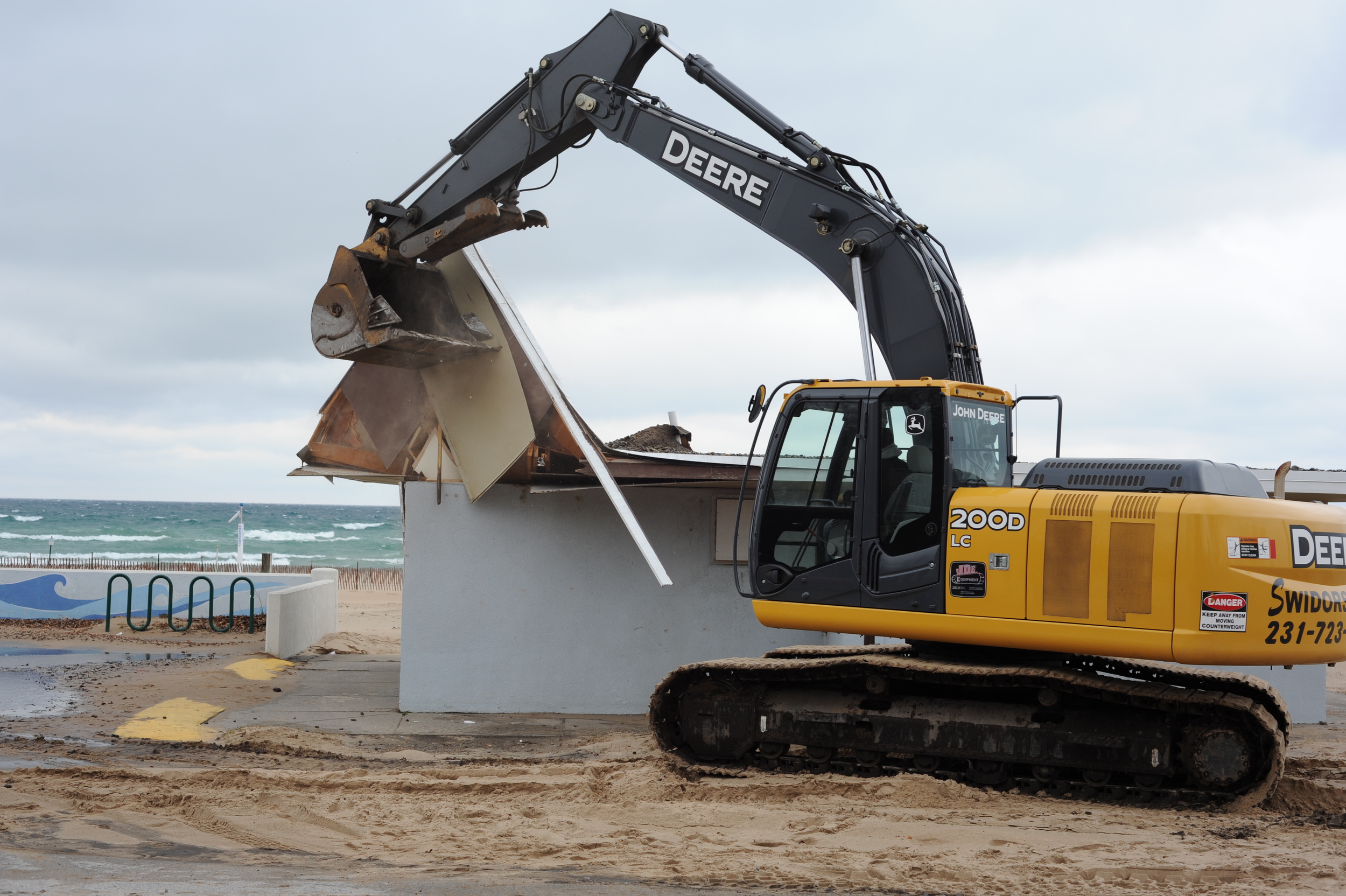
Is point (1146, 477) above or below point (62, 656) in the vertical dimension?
above

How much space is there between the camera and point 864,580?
6781 millimetres

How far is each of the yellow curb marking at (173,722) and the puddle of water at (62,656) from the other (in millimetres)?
3857

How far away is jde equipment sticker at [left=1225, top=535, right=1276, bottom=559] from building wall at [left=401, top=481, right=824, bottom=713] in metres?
5.11

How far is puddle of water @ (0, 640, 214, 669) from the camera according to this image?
43.8ft

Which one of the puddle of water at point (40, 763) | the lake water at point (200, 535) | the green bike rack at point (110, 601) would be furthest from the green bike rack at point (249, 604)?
the lake water at point (200, 535)

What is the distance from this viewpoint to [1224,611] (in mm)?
5969

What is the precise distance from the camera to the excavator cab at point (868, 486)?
21.9 ft

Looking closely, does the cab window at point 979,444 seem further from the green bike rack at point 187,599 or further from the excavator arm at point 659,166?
the green bike rack at point 187,599

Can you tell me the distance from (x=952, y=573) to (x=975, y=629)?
38cm

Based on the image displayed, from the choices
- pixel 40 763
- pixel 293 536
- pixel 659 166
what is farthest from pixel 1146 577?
pixel 293 536

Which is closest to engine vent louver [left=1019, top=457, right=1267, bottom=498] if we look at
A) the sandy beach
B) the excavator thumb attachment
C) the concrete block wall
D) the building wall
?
the sandy beach

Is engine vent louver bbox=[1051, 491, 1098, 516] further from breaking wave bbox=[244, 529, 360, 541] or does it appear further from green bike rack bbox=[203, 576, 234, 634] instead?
breaking wave bbox=[244, 529, 360, 541]

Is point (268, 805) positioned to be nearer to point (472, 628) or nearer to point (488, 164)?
point (472, 628)

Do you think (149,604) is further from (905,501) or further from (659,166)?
(905,501)
